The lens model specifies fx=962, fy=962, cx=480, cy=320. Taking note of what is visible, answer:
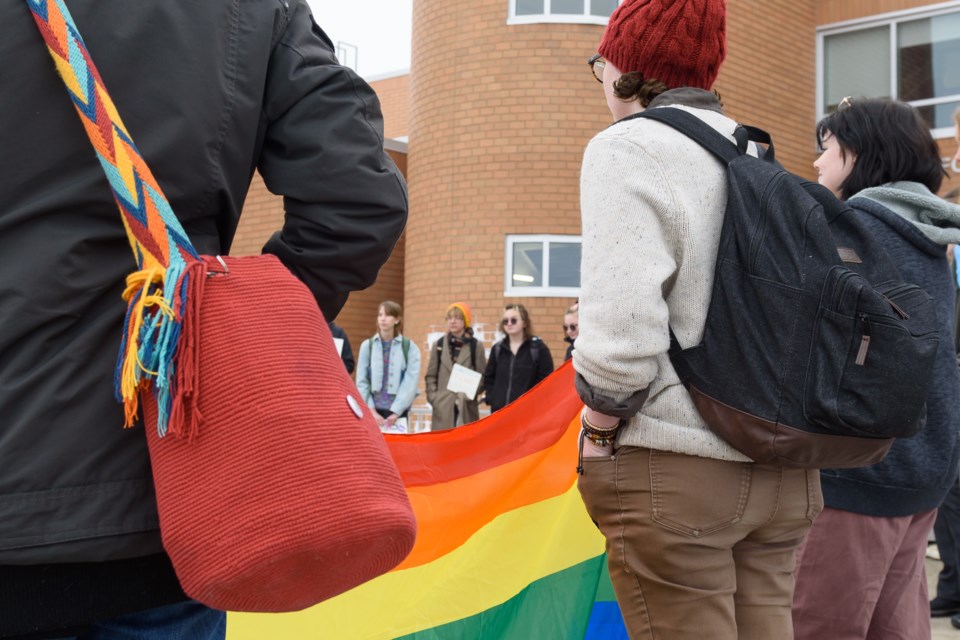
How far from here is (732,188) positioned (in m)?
2.24

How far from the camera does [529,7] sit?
13.8 meters

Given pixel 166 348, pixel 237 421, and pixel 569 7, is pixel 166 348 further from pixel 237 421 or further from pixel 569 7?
pixel 569 7

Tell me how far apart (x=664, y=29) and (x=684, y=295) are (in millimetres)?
709

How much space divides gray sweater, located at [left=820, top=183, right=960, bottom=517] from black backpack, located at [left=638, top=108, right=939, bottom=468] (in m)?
0.67

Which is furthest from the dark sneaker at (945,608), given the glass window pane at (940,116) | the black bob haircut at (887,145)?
the glass window pane at (940,116)

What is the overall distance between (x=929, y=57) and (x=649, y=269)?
14.7 m

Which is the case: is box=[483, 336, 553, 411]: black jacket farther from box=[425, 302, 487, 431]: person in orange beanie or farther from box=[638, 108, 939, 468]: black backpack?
box=[638, 108, 939, 468]: black backpack

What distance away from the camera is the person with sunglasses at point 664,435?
2178 mm

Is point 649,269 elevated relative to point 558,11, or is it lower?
lower

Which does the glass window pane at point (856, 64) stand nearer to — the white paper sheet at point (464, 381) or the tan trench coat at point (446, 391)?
the tan trench coat at point (446, 391)

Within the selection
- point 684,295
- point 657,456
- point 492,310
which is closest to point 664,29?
point 684,295

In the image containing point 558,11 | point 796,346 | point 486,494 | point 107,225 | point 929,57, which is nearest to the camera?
point 107,225

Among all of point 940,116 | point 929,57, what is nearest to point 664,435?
point 940,116

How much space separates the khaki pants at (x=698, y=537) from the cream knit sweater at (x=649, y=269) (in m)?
0.08
